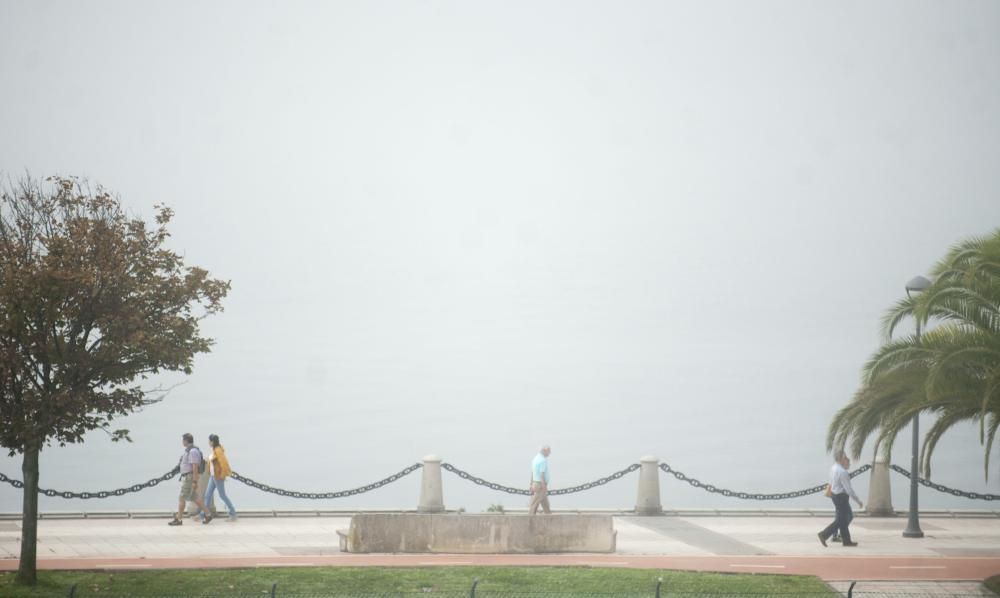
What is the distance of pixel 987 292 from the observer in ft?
64.6

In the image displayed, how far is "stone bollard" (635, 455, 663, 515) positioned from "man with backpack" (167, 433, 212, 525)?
882 centimetres

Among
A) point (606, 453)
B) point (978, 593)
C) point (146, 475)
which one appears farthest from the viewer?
point (606, 453)

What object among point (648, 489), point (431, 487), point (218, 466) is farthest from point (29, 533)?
point (648, 489)

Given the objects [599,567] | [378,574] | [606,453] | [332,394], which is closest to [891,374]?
[599,567]

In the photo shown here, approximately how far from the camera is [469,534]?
70.9ft

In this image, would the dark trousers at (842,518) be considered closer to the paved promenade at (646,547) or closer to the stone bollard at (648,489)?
the paved promenade at (646,547)

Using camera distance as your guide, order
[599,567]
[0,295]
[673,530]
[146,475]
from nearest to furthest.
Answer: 1. [0,295]
2. [599,567]
3. [673,530]
4. [146,475]

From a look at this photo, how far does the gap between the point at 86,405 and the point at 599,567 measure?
26.2 ft

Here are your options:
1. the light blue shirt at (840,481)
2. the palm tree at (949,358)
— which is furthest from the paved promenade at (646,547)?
the palm tree at (949,358)

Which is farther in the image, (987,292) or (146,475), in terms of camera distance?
(146,475)

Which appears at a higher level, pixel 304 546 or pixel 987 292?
pixel 987 292

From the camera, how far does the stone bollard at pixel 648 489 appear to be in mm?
27266

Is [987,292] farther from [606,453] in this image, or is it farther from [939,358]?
[606,453]

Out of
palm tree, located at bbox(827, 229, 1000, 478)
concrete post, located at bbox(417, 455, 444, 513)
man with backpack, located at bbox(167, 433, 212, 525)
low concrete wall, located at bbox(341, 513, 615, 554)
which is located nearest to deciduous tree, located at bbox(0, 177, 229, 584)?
low concrete wall, located at bbox(341, 513, 615, 554)
